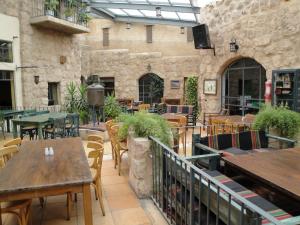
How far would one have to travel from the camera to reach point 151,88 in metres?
14.8

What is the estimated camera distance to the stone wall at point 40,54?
9242 millimetres

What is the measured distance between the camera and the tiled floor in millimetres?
3080

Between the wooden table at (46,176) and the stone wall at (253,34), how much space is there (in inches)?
219

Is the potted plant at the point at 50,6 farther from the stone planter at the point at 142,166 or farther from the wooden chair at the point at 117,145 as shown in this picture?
the stone planter at the point at 142,166

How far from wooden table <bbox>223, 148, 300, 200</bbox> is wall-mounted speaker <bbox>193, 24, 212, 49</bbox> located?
638 cm

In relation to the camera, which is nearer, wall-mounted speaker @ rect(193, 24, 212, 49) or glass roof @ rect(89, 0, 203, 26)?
wall-mounted speaker @ rect(193, 24, 212, 49)

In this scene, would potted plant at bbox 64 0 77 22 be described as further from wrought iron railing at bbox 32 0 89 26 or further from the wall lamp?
the wall lamp

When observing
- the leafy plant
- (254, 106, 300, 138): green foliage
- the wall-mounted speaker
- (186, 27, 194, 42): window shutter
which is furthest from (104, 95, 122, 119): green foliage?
(186, 27, 194, 42): window shutter

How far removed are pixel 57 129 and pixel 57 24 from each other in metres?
4.72

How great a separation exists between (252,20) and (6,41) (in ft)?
24.1

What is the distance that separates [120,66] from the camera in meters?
14.9

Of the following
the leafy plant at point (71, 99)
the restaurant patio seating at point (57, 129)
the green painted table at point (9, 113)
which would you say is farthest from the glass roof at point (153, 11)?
the green painted table at point (9, 113)

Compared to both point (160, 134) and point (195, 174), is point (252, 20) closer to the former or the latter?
point (160, 134)

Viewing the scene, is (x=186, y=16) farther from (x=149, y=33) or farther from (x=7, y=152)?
(x=7, y=152)
